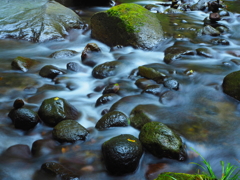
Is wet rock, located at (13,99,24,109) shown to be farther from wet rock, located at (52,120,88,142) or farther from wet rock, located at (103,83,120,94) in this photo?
wet rock, located at (103,83,120,94)

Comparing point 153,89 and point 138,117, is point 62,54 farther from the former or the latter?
point 138,117

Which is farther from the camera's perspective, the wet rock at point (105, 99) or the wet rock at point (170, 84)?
the wet rock at point (170, 84)

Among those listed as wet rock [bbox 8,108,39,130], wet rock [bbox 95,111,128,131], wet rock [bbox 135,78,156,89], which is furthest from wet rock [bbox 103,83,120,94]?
wet rock [bbox 8,108,39,130]

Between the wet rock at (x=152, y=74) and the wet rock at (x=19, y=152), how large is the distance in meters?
3.07

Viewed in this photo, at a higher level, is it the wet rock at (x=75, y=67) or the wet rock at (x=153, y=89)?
the wet rock at (x=153, y=89)

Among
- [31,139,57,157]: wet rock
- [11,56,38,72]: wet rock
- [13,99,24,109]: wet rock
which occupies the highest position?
[13,99,24,109]: wet rock

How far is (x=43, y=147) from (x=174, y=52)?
5.08m

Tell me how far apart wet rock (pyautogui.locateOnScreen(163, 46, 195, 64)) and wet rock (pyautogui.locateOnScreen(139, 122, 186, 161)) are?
12.4ft

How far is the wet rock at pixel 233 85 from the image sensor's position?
15.1 feet

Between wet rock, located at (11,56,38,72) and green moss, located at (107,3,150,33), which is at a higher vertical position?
green moss, located at (107,3,150,33)

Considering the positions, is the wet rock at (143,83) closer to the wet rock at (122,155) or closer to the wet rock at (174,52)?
the wet rock at (174,52)

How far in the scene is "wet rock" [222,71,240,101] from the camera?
4.60 metres

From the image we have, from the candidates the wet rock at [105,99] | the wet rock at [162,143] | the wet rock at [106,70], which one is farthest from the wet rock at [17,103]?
the wet rock at [162,143]

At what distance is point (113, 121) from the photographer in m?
3.93
